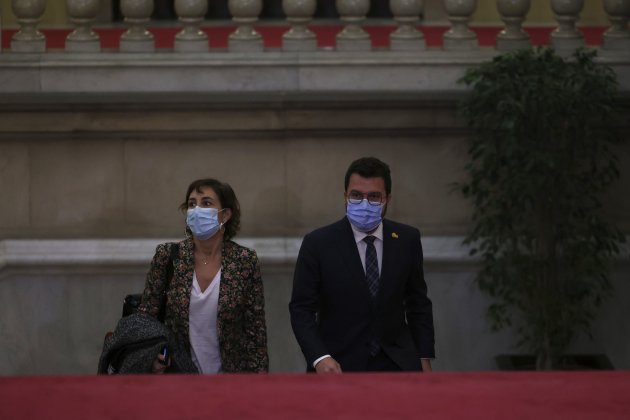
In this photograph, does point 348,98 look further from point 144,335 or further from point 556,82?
point 144,335

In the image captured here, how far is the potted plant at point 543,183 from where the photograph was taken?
8328 mm

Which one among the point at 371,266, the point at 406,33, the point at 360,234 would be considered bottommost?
the point at 371,266

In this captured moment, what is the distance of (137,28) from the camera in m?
9.10

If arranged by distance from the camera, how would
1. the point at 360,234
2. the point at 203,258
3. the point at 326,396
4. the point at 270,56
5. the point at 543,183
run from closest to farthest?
the point at 326,396 → the point at 360,234 → the point at 203,258 → the point at 543,183 → the point at 270,56

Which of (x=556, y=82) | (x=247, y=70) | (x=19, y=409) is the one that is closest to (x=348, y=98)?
(x=247, y=70)

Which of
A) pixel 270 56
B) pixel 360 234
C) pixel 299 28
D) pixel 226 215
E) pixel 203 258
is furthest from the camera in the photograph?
pixel 299 28

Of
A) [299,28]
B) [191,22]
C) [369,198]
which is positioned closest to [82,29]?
[191,22]

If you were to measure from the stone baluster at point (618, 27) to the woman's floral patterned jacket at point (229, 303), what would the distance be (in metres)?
3.53

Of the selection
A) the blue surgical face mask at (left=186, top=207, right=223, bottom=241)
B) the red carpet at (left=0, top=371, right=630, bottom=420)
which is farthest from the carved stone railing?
the red carpet at (left=0, top=371, right=630, bottom=420)

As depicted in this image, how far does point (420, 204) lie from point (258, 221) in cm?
102

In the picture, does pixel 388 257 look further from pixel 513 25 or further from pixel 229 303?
pixel 513 25

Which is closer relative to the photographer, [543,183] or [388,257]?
[388,257]

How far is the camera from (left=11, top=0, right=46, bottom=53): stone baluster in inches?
356

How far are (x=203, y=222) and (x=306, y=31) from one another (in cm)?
289
